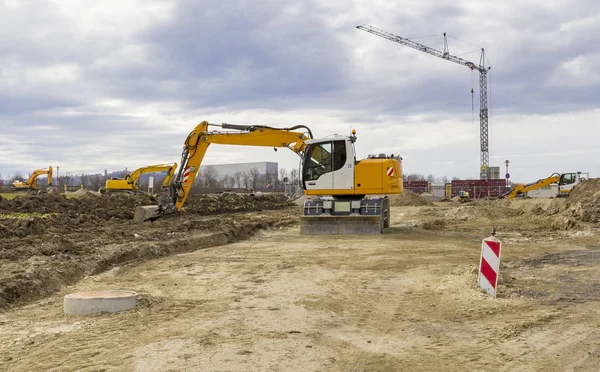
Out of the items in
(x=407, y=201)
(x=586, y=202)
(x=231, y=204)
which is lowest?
(x=407, y=201)

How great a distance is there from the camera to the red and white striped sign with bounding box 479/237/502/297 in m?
7.82

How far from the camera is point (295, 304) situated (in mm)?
7633

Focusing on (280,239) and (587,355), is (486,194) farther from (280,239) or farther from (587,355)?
(587,355)

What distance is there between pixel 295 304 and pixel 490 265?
308cm

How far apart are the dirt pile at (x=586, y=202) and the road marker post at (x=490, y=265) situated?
13.3 m

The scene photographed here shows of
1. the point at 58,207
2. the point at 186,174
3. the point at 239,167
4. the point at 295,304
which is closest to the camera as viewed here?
the point at 295,304

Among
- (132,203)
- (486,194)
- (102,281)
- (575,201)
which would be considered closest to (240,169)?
(486,194)

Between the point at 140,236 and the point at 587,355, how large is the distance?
39.8 feet

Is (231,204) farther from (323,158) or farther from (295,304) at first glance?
(295,304)

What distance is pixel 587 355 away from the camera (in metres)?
5.26

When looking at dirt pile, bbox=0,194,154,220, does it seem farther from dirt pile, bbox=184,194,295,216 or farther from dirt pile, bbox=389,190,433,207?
dirt pile, bbox=389,190,433,207

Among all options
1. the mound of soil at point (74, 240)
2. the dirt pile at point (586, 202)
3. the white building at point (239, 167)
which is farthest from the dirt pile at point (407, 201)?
the white building at point (239, 167)

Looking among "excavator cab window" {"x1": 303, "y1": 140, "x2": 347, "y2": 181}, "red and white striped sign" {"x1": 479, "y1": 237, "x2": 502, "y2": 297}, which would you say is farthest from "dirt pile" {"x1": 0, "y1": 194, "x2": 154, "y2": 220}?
"red and white striped sign" {"x1": 479, "y1": 237, "x2": 502, "y2": 297}

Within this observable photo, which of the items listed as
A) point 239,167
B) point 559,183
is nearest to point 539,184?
point 559,183
